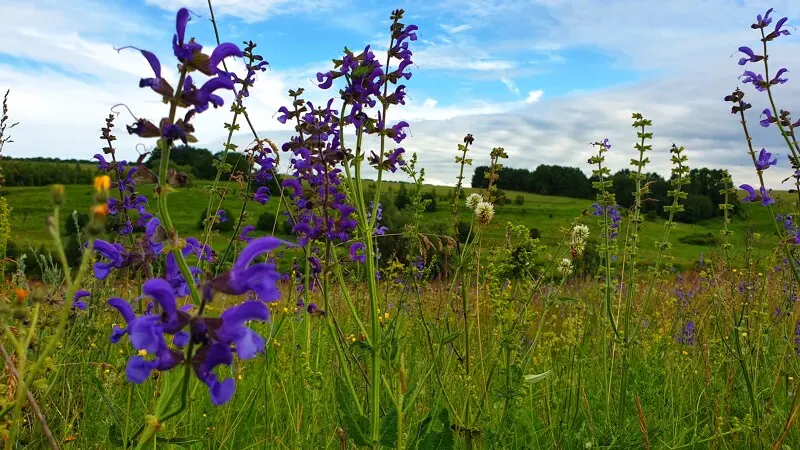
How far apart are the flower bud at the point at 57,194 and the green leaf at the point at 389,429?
1448 mm

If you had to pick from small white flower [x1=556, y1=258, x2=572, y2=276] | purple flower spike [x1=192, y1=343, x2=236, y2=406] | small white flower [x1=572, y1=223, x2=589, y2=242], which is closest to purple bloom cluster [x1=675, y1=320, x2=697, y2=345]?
small white flower [x1=572, y1=223, x2=589, y2=242]

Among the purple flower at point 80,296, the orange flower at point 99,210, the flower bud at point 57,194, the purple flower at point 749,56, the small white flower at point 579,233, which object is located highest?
the purple flower at point 749,56

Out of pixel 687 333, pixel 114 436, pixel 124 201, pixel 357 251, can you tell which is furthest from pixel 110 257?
pixel 687 333

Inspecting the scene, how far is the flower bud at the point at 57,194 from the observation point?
943 millimetres

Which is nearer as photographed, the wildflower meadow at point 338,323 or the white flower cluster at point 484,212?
the wildflower meadow at point 338,323

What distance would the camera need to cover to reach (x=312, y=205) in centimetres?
257

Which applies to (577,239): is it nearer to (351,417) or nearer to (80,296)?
(351,417)

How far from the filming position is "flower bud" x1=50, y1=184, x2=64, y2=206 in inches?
37.1

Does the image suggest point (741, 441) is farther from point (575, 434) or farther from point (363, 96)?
point (363, 96)

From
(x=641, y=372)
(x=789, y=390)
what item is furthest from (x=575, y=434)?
(x=789, y=390)

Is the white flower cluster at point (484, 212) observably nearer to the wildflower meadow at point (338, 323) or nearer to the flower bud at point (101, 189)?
the wildflower meadow at point (338, 323)

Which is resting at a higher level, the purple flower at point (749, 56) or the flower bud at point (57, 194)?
the purple flower at point (749, 56)

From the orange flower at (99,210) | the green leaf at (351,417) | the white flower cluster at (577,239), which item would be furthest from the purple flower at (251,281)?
the white flower cluster at (577,239)

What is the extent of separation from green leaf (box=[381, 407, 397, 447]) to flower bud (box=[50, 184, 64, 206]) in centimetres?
145
